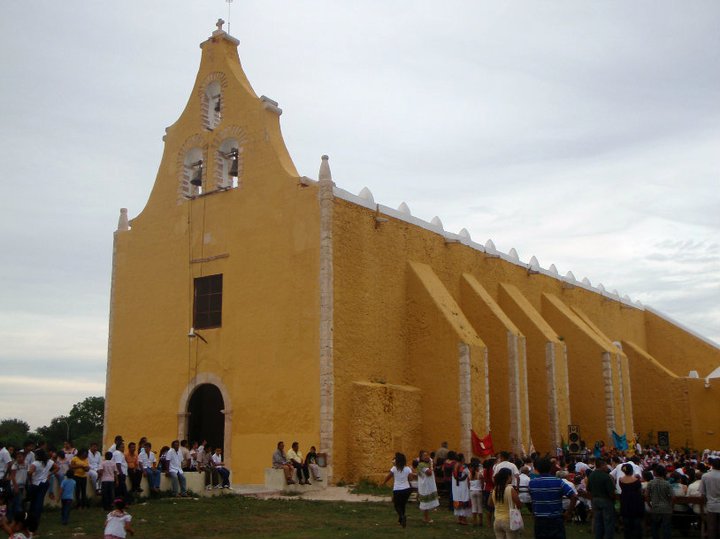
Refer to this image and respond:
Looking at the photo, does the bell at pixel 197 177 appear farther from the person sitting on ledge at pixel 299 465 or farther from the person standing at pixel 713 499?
the person standing at pixel 713 499

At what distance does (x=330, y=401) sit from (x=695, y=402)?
15517 mm

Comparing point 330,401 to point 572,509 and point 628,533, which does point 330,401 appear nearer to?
point 572,509

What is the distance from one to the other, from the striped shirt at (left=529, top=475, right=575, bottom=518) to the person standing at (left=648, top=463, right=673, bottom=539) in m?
2.75

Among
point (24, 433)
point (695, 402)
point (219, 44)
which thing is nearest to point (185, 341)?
point (219, 44)

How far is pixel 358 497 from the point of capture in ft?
48.1

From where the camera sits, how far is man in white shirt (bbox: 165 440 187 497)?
14.3 metres

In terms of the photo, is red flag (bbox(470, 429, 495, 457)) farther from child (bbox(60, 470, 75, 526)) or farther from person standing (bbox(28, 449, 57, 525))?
person standing (bbox(28, 449, 57, 525))

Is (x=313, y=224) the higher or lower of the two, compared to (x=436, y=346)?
higher

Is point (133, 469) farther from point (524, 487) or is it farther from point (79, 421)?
point (79, 421)

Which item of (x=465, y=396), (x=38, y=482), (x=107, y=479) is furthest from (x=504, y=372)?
(x=38, y=482)

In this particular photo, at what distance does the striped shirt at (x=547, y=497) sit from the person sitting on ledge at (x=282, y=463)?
8.02 meters

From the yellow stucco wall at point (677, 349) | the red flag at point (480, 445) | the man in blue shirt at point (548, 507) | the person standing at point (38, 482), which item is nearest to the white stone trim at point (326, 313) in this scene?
the red flag at point (480, 445)

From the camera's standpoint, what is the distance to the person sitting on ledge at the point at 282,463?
15.1 m

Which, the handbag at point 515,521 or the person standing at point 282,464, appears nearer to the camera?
the handbag at point 515,521
